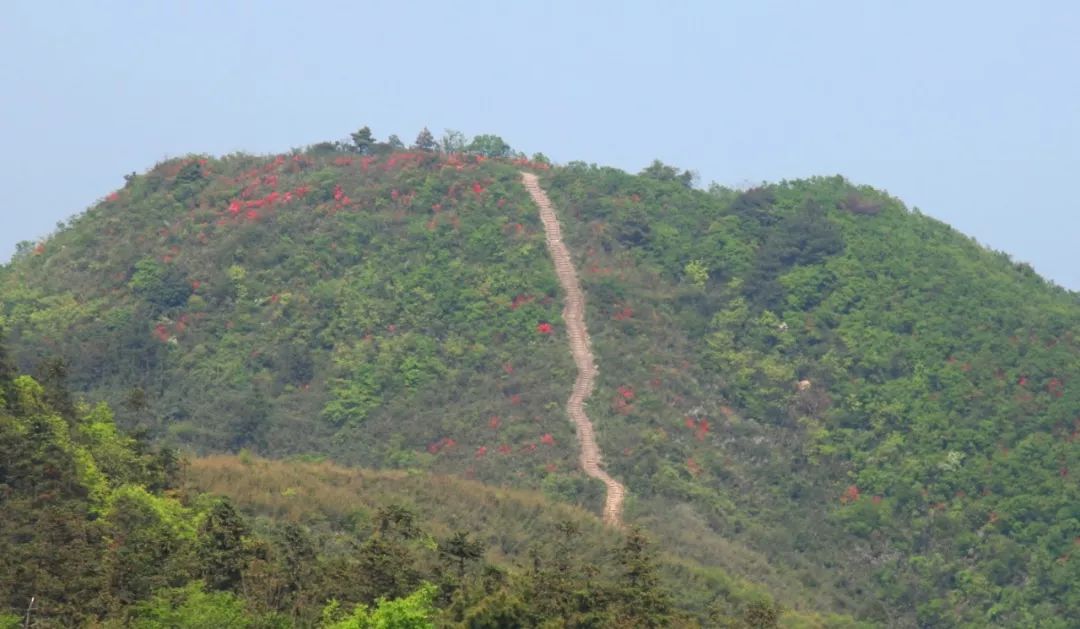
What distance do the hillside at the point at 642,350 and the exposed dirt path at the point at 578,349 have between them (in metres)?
0.42

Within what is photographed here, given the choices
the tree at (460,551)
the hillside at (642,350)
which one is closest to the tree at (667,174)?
the hillside at (642,350)

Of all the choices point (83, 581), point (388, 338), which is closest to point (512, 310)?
point (388, 338)

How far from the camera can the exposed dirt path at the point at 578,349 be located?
53.8 m

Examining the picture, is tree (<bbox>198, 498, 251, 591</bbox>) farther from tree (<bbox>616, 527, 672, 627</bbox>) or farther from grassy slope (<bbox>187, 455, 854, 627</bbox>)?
grassy slope (<bbox>187, 455, 854, 627</bbox>)

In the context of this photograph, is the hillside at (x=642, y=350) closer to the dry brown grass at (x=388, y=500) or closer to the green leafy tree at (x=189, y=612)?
the dry brown grass at (x=388, y=500)

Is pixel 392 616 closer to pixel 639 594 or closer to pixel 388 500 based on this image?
pixel 639 594

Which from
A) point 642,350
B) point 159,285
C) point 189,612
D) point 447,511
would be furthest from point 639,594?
→ point 159,285

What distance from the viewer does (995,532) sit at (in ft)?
171

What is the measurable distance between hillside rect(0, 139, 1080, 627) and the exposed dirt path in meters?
0.42

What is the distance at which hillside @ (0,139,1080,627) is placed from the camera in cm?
5278

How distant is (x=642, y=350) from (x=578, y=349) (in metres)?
2.34

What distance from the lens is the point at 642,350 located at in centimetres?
6206

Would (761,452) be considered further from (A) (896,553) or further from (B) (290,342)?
(B) (290,342)

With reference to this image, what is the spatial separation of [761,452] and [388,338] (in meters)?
14.6
